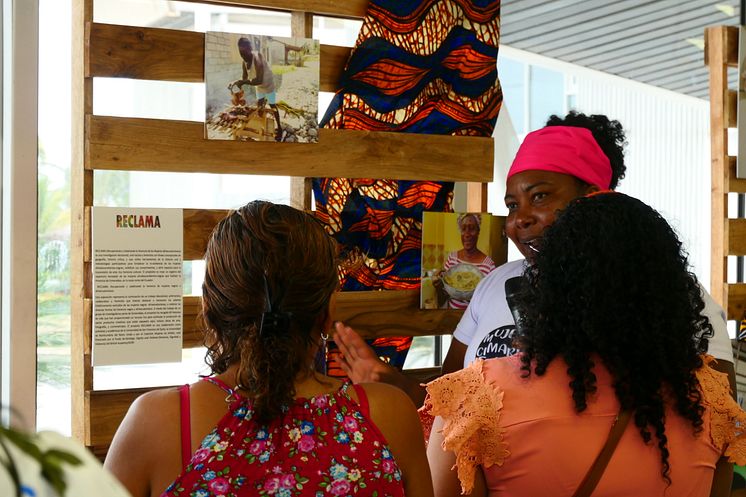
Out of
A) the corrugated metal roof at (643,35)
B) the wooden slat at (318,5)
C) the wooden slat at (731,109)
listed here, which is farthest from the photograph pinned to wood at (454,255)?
the corrugated metal roof at (643,35)

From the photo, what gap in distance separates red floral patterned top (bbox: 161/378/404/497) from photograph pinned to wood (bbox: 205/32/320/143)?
39.1 inches

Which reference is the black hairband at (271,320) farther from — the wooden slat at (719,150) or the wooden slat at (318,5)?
the wooden slat at (719,150)

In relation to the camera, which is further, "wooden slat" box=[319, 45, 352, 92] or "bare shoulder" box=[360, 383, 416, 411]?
"wooden slat" box=[319, 45, 352, 92]

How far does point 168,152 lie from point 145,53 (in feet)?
0.82

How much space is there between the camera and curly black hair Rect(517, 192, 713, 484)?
150 cm

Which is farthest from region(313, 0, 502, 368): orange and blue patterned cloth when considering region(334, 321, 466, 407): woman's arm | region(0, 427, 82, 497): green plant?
region(0, 427, 82, 497): green plant

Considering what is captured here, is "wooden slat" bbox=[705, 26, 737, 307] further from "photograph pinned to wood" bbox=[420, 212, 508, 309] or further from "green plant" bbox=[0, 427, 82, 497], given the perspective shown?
"green plant" bbox=[0, 427, 82, 497]

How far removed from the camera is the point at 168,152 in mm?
2178

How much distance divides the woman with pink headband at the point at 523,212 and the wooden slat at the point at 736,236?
55.7 inches

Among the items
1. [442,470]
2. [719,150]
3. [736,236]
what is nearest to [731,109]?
[719,150]

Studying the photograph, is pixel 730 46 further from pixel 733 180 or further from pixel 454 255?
pixel 454 255

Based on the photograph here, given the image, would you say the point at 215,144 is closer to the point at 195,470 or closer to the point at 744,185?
the point at 195,470

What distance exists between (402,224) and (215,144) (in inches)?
24.9

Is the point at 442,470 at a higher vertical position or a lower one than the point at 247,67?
lower
